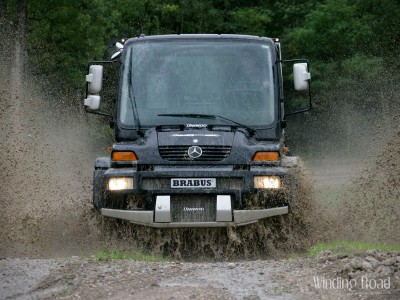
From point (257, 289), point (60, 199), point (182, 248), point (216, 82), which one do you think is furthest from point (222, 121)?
point (257, 289)

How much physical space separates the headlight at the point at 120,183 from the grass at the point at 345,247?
2.16m

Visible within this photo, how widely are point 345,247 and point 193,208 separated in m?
1.74

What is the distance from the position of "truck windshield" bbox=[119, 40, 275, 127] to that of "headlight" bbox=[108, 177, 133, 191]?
3.33ft

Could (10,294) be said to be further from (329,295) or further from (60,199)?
(60,199)

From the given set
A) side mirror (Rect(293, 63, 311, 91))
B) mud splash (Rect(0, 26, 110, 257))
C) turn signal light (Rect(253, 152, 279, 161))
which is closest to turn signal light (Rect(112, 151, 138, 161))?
mud splash (Rect(0, 26, 110, 257))

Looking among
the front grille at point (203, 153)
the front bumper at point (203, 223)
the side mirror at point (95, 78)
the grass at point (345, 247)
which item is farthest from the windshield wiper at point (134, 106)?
the grass at point (345, 247)

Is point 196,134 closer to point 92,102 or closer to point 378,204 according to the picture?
point 92,102

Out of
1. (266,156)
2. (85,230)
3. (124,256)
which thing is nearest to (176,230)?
(124,256)

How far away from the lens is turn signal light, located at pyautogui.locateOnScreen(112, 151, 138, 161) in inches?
473

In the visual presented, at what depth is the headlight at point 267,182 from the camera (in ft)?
38.8

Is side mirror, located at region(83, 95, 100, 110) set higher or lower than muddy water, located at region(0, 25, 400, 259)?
higher

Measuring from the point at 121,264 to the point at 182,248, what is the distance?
2.39 meters

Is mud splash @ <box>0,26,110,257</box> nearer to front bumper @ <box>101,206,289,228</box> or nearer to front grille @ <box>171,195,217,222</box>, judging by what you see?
front bumper @ <box>101,206,289,228</box>

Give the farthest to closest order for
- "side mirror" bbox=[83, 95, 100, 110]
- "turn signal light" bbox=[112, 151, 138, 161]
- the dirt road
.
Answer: "side mirror" bbox=[83, 95, 100, 110], "turn signal light" bbox=[112, 151, 138, 161], the dirt road
